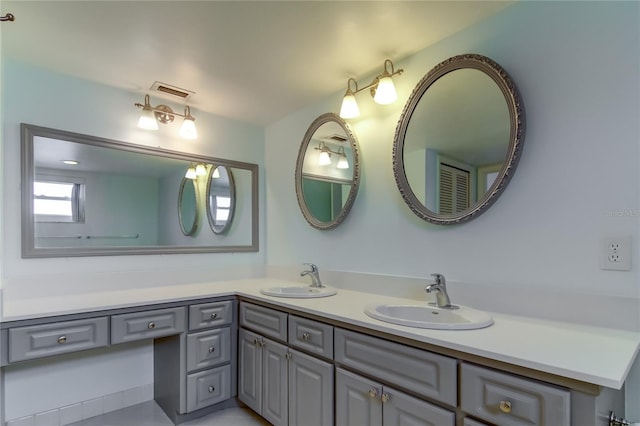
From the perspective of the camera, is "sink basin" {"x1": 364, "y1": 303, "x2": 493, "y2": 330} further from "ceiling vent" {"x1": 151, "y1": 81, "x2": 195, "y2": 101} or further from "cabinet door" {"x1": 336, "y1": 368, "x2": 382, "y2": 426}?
"ceiling vent" {"x1": 151, "y1": 81, "x2": 195, "y2": 101}

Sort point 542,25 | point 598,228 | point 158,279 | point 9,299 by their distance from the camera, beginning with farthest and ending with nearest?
1. point 158,279
2. point 9,299
3. point 542,25
4. point 598,228

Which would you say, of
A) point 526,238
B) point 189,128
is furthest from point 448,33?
point 189,128

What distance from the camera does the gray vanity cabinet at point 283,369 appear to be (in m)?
1.58

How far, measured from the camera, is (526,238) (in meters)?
1.43

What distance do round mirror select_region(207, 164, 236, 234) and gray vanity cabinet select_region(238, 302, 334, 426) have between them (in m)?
0.82

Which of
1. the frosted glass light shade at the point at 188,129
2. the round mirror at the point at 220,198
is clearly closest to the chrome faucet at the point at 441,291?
the round mirror at the point at 220,198

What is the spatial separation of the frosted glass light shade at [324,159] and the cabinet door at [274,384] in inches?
48.2

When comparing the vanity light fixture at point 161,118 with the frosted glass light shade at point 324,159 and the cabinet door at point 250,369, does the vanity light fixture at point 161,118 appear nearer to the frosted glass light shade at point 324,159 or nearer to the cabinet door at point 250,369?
the frosted glass light shade at point 324,159

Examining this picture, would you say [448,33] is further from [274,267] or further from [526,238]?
[274,267]

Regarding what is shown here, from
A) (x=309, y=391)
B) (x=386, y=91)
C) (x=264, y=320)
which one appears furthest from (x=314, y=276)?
(x=386, y=91)

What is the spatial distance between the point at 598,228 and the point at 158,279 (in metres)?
2.44

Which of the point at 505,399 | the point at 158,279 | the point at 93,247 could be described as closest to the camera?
the point at 505,399

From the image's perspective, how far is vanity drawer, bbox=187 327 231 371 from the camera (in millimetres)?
2006

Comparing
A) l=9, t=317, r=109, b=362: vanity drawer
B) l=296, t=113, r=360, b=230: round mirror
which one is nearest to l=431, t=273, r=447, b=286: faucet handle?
l=296, t=113, r=360, b=230: round mirror
